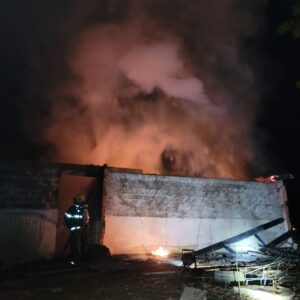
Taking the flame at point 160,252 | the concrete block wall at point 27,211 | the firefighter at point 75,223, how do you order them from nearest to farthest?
the firefighter at point 75,223 → the concrete block wall at point 27,211 → the flame at point 160,252

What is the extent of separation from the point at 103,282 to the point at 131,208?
5275 millimetres

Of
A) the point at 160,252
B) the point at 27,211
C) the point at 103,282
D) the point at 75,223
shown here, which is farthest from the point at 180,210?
the point at 103,282

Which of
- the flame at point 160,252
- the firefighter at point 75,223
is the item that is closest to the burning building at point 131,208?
the flame at point 160,252

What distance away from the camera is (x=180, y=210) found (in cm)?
1295

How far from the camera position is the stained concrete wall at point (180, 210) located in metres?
12.1

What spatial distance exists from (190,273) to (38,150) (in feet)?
54.3

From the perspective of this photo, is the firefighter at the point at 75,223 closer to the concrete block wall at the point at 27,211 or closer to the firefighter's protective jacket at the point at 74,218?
the firefighter's protective jacket at the point at 74,218

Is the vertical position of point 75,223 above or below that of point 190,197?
below

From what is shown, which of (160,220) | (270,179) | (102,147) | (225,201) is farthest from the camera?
(102,147)

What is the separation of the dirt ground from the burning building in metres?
1.73

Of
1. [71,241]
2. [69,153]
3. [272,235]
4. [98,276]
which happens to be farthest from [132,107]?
Result: [98,276]

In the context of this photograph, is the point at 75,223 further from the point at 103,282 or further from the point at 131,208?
the point at 103,282

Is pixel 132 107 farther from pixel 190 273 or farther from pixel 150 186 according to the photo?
pixel 190 273

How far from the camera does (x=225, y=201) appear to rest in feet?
45.1
